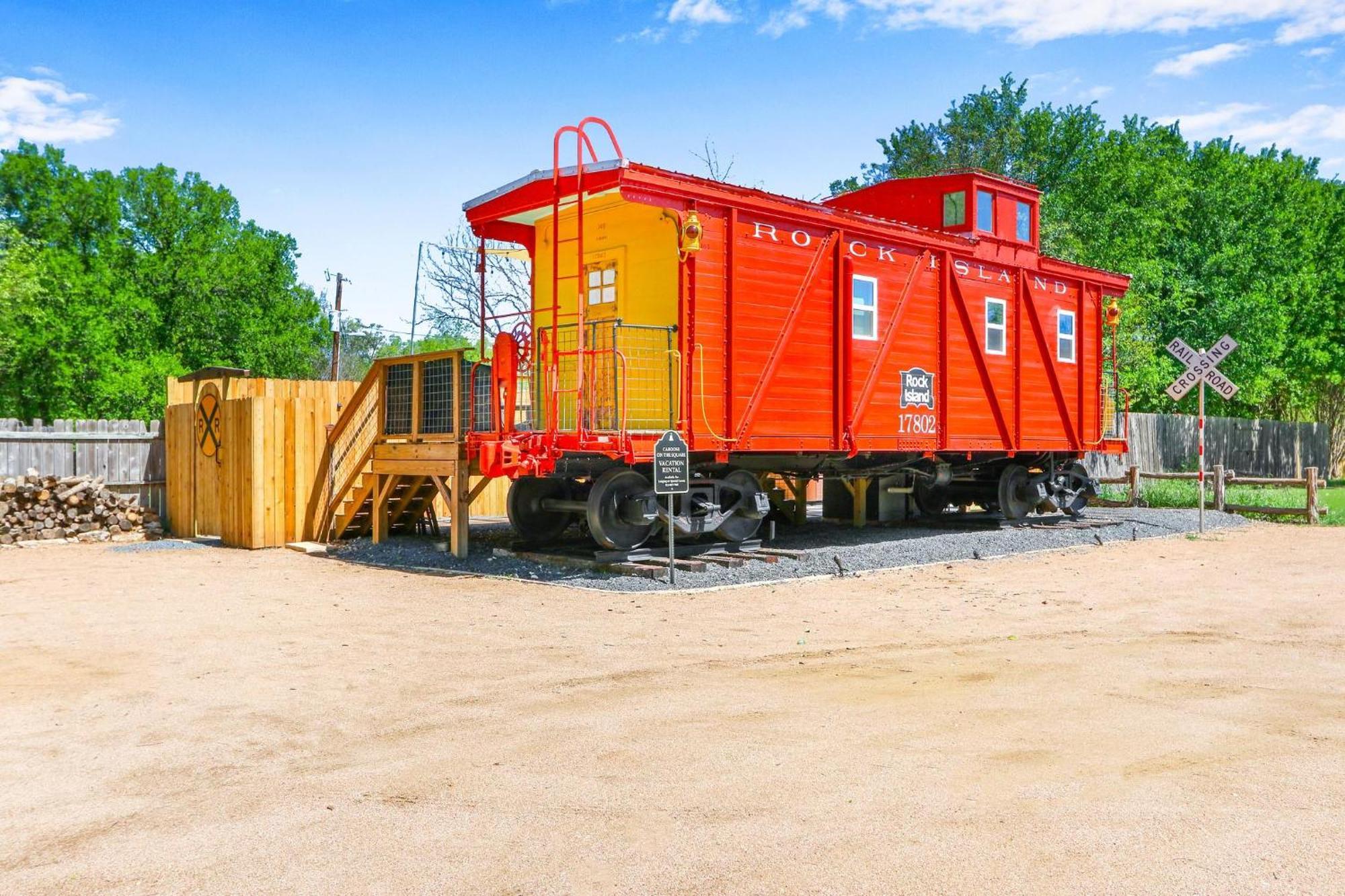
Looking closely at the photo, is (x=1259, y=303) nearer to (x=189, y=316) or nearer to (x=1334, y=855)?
(x=1334, y=855)

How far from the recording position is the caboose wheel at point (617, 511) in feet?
39.4

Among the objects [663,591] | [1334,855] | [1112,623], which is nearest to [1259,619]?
[1112,623]

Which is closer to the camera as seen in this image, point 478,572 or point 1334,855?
point 1334,855

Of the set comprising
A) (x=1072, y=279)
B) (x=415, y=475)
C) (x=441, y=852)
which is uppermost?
(x=1072, y=279)

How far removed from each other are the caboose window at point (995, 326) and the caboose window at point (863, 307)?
2694mm

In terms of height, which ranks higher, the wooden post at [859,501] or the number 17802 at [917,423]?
the number 17802 at [917,423]

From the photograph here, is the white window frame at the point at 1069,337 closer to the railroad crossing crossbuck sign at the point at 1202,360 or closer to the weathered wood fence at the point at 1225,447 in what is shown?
the railroad crossing crossbuck sign at the point at 1202,360

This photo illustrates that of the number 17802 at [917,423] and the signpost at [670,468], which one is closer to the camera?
the signpost at [670,468]

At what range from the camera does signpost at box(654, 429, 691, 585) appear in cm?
1079

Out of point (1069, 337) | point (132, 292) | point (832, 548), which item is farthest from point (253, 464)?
point (132, 292)

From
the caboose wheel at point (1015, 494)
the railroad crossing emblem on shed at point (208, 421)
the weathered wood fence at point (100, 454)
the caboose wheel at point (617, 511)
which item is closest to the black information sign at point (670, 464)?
the caboose wheel at point (617, 511)

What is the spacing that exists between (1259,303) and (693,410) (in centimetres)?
2743

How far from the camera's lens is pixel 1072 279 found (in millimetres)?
17891

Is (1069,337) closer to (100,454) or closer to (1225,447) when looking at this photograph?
(100,454)
